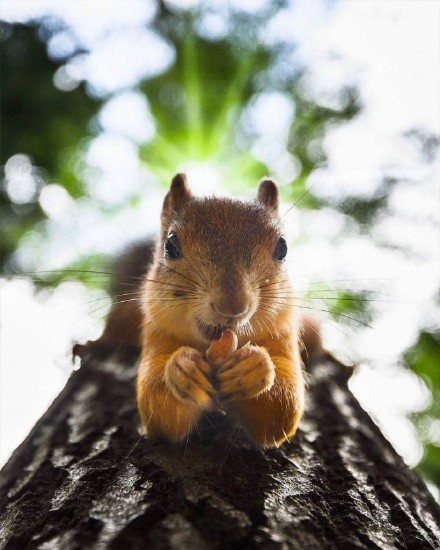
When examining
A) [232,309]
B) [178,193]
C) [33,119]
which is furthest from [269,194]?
[33,119]

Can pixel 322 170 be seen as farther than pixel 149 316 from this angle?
Yes

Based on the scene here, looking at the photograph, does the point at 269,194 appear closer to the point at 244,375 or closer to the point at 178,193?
the point at 178,193

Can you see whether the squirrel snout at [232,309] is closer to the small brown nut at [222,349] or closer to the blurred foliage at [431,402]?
the small brown nut at [222,349]

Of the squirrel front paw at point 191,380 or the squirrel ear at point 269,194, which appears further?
the squirrel ear at point 269,194

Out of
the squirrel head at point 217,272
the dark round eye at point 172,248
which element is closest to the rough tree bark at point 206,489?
the squirrel head at point 217,272

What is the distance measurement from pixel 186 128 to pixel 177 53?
1.59ft

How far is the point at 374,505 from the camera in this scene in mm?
1732

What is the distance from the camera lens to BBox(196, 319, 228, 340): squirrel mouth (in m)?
2.03

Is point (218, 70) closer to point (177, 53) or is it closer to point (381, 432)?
point (177, 53)

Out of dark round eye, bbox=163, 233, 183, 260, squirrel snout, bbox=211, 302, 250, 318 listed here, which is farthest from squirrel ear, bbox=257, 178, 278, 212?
squirrel snout, bbox=211, 302, 250, 318

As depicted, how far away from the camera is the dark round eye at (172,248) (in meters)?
2.34

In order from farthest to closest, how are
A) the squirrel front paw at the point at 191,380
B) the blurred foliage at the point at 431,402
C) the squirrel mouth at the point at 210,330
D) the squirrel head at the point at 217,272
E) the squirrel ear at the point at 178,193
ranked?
the squirrel ear at the point at 178,193 → the blurred foliage at the point at 431,402 → the squirrel mouth at the point at 210,330 → the squirrel head at the point at 217,272 → the squirrel front paw at the point at 191,380

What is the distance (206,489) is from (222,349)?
18.4 inches

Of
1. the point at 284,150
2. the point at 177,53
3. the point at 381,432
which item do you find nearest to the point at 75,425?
the point at 381,432
